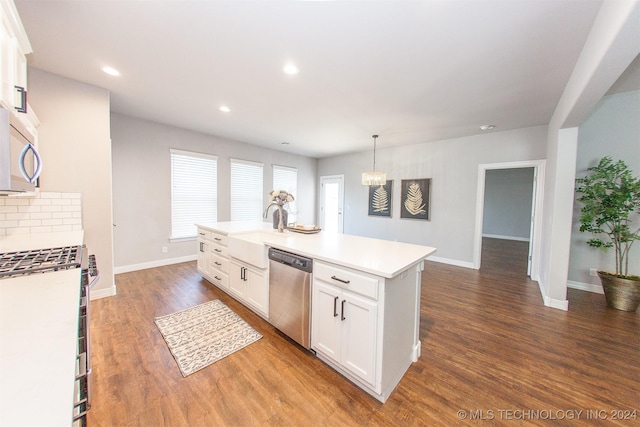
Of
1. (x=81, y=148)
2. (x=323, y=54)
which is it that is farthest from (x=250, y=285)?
(x=81, y=148)

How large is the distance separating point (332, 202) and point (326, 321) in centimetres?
536

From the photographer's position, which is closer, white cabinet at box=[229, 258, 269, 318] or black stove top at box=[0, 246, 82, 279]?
black stove top at box=[0, 246, 82, 279]

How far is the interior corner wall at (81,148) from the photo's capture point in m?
2.57

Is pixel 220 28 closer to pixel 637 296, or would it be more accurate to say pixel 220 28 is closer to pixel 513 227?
pixel 637 296

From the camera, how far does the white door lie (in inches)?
264

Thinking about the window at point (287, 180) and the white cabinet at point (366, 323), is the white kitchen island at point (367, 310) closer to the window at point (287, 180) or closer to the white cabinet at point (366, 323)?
the white cabinet at point (366, 323)

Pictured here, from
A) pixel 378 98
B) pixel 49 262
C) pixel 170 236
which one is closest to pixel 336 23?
pixel 378 98

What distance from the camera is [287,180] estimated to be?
21.1 feet

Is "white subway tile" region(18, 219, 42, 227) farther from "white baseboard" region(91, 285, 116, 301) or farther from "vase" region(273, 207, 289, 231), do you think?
"vase" region(273, 207, 289, 231)

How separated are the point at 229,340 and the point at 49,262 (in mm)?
1400

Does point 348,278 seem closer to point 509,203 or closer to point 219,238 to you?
point 219,238

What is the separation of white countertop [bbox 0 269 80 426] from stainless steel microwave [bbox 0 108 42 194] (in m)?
0.47

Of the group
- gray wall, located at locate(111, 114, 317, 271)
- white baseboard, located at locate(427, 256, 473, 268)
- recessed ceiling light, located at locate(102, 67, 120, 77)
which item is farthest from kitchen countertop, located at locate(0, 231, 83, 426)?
white baseboard, located at locate(427, 256, 473, 268)

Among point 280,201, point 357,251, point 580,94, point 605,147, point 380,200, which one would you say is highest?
point 580,94
